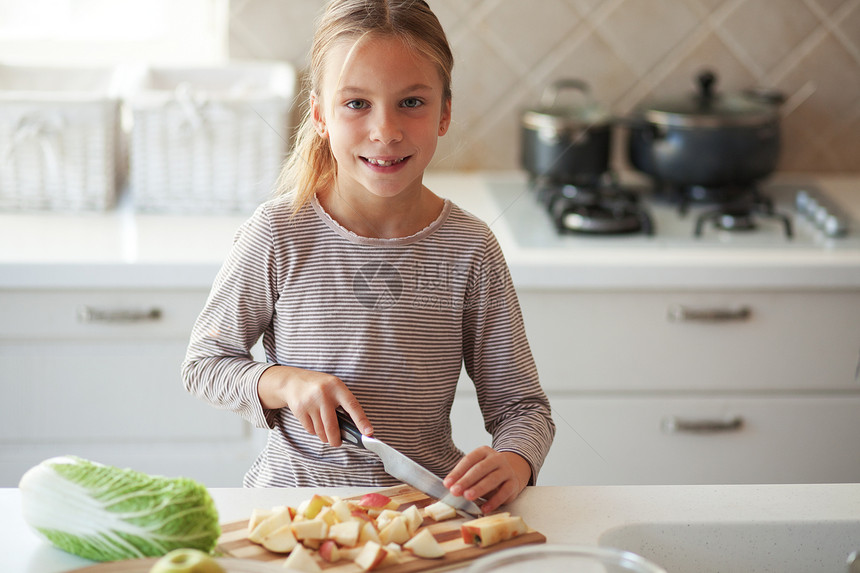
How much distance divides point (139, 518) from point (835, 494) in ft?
2.10

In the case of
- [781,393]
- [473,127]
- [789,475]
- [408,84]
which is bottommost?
[789,475]

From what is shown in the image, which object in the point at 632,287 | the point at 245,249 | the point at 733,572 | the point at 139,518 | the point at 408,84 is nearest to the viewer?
the point at 139,518

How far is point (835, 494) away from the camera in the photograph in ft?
3.16

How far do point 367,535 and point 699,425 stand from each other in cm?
112

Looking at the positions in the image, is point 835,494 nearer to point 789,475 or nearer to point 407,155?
point 407,155

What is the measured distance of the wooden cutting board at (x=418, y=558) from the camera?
0.79 m

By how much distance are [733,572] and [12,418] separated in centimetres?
132

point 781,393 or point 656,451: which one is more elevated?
point 781,393

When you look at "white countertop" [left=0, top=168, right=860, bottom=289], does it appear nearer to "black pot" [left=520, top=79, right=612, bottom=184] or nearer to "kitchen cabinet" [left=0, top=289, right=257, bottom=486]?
"kitchen cabinet" [left=0, top=289, right=257, bottom=486]

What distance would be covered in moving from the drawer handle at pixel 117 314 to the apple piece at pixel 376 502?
92cm

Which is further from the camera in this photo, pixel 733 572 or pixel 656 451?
pixel 656 451

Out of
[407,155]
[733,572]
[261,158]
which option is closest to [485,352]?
[407,155]

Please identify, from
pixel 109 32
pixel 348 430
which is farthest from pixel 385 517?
pixel 109 32

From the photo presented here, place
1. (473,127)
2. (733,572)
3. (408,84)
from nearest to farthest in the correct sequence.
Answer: (733,572), (408,84), (473,127)
